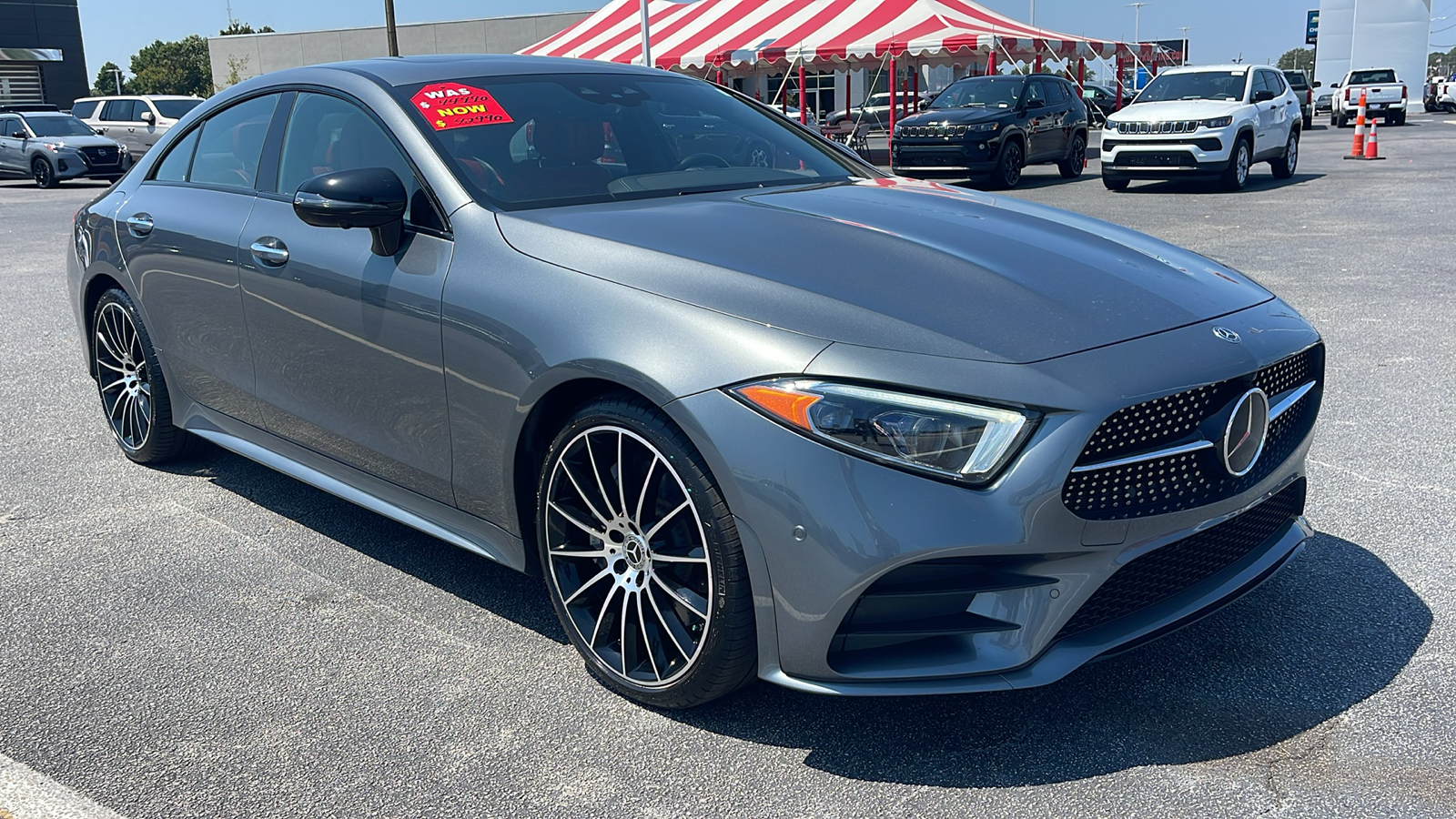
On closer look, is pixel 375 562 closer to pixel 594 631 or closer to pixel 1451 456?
pixel 594 631

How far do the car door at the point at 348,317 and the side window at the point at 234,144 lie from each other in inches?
7.3

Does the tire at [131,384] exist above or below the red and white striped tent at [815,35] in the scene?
below

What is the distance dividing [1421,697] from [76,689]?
10.7 feet

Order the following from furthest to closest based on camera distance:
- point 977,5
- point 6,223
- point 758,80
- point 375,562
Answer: point 758,80, point 977,5, point 6,223, point 375,562

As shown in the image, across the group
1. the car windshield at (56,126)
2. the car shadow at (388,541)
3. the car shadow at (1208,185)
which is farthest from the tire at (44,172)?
the car shadow at (388,541)

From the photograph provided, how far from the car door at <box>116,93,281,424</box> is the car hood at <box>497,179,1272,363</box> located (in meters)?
1.36

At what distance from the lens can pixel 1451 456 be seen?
14.8 feet

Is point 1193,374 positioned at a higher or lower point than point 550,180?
lower

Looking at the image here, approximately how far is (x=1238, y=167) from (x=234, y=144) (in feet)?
47.4

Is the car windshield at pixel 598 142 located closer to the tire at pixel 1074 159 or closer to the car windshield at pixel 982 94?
the car windshield at pixel 982 94

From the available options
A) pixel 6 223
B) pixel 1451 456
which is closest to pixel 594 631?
pixel 1451 456

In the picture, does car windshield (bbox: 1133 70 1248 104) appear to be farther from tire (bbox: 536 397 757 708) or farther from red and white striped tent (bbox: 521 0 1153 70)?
tire (bbox: 536 397 757 708)

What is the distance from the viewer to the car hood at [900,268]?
252cm

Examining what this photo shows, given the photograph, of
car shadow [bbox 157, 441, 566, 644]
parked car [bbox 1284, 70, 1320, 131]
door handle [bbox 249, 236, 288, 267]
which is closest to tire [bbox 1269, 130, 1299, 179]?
car shadow [bbox 157, 441, 566, 644]
